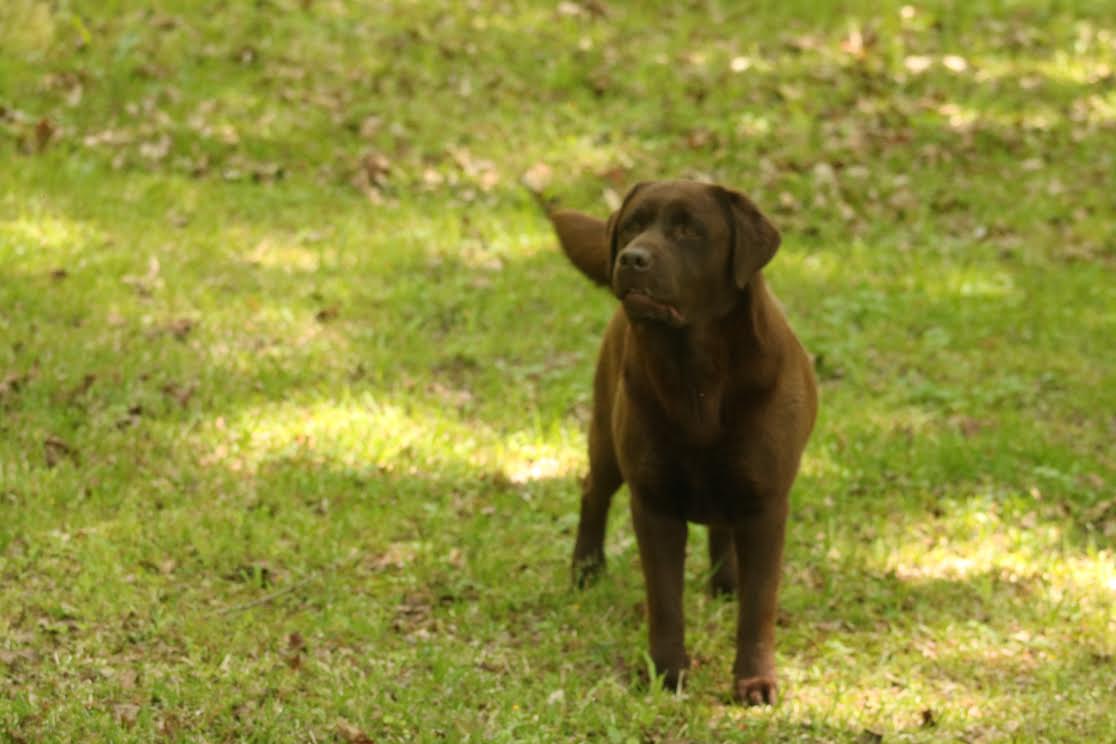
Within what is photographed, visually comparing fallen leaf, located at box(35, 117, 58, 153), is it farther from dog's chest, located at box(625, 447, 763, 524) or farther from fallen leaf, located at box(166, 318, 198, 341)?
dog's chest, located at box(625, 447, 763, 524)

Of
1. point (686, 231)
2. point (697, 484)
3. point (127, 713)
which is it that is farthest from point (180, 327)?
point (686, 231)

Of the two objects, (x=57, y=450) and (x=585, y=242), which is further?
(x=57, y=450)

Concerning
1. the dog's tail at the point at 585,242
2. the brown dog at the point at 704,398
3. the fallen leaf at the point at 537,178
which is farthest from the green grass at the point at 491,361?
the dog's tail at the point at 585,242

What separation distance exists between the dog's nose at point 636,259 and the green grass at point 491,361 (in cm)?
143

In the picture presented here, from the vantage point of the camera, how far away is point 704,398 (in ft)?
15.6

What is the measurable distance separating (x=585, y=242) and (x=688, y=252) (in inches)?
41.5

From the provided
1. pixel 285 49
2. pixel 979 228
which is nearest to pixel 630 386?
pixel 979 228

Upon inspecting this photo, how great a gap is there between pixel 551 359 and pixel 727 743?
3.85m

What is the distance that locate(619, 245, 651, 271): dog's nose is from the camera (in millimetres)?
4469

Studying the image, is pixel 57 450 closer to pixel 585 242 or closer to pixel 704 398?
pixel 585 242

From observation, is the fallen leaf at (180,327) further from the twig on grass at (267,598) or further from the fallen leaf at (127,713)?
the fallen leaf at (127,713)

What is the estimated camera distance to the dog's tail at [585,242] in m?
5.55

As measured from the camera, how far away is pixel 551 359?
27.5 feet

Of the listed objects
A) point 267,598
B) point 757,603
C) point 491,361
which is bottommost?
point 491,361
